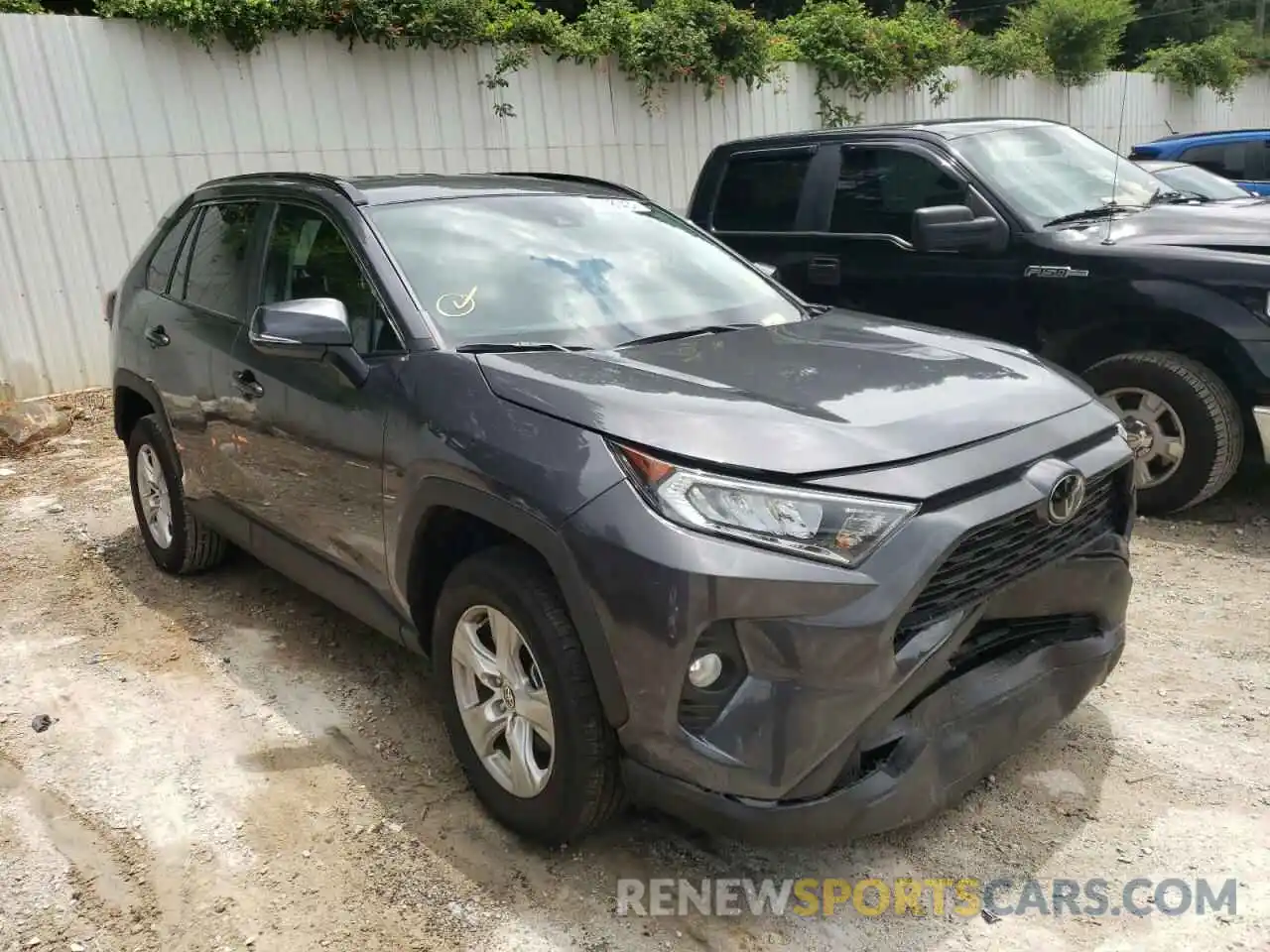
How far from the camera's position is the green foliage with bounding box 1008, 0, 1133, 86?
52.7ft

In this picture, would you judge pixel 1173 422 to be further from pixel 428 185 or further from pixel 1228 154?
pixel 1228 154

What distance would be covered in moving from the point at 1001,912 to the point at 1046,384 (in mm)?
1374

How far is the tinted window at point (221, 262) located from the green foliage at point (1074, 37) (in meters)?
14.5

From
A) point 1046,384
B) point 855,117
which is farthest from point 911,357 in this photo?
point 855,117

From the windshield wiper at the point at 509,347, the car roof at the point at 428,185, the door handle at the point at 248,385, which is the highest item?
the car roof at the point at 428,185

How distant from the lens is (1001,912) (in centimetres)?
257

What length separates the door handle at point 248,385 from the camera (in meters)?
3.71

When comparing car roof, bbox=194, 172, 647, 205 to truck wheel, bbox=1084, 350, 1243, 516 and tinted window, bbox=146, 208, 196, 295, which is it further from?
truck wheel, bbox=1084, 350, 1243, 516

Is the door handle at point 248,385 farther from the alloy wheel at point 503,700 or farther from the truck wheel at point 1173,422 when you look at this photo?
the truck wheel at point 1173,422

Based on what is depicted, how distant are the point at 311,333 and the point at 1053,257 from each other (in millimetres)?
3638

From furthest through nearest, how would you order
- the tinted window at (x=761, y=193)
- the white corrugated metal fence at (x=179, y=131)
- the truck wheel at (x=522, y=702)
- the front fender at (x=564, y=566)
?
the white corrugated metal fence at (x=179, y=131)
the tinted window at (x=761, y=193)
the truck wheel at (x=522, y=702)
the front fender at (x=564, y=566)

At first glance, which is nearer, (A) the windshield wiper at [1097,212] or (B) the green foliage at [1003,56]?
(A) the windshield wiper at [1097,212]

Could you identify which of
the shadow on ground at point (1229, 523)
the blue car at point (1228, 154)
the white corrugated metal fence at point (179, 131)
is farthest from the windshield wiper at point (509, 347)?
the blue car at point (1228, 154)

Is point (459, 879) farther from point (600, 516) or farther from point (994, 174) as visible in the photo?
point (994, 174)
